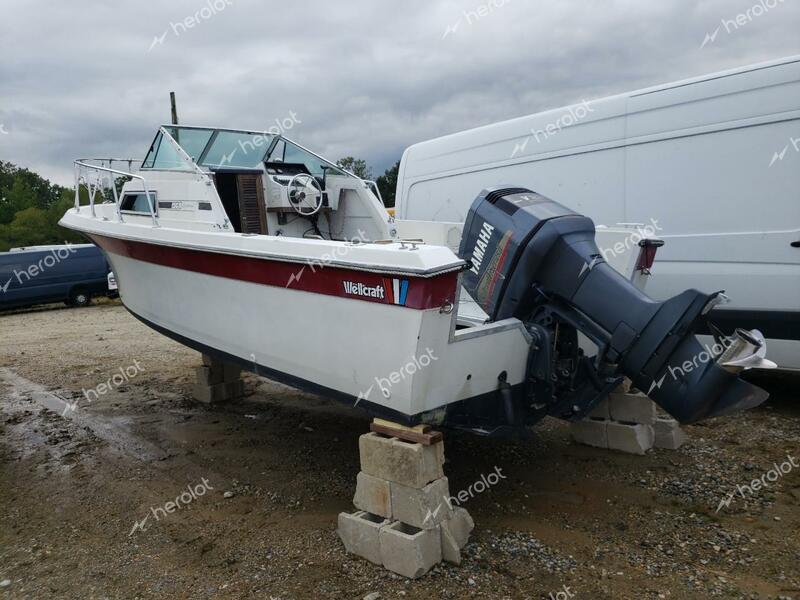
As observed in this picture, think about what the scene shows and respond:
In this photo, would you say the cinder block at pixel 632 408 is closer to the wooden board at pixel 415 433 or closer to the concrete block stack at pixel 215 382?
the wooden board at pixel 415 433

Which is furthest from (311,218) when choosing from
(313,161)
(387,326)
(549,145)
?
(387,326)

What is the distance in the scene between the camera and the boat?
2.75m

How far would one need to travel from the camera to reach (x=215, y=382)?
18.9ft

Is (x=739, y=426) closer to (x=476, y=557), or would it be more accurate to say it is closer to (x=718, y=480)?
(x=718, y=480)

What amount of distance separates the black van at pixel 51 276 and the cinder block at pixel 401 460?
497 inches

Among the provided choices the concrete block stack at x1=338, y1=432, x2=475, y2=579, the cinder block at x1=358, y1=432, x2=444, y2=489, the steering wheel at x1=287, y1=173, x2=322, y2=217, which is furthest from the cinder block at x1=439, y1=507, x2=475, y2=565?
the steering wheel at x1=287, y1=173, x2=322, y2=217

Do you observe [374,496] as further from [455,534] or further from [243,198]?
[243,198]

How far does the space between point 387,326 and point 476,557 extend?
119cm

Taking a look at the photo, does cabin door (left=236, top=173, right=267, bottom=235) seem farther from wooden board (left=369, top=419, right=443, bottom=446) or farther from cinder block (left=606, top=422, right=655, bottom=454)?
cinder block (left=606, top=422, right=655, bottom=454)

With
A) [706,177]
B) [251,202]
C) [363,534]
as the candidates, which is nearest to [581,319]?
[363,534]

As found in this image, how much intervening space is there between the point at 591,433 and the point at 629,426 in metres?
0.27

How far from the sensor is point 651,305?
286 cm

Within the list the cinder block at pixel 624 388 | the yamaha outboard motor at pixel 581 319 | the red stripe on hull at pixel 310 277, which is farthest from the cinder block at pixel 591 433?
the red stripe on hull at pixel 310 277

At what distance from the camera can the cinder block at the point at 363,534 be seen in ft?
9.66
